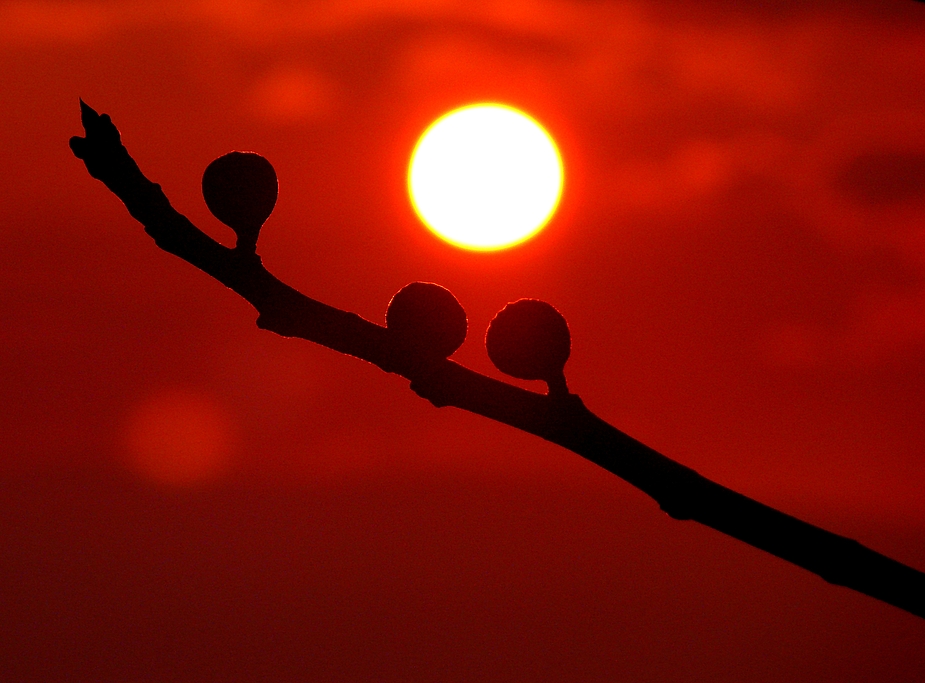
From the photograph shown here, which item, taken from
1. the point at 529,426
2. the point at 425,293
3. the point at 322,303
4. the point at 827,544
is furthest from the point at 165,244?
the point at 827,544

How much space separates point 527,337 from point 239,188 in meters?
0.55

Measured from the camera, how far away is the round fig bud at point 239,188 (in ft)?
5.88

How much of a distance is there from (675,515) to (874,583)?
278mm

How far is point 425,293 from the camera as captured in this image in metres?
1.76

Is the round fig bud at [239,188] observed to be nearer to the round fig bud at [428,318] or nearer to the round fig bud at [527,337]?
the round fig bud at [428,318]

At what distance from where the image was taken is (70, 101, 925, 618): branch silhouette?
1452 millimetres

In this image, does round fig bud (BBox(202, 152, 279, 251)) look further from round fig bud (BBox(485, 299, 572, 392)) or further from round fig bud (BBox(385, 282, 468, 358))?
round fig bud (BBox(485, 299, 572, 392))

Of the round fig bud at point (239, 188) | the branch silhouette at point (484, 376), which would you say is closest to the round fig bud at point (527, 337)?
the branch silhouette at point (484, 376)

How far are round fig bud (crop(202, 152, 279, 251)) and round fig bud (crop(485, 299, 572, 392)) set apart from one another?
0.44m

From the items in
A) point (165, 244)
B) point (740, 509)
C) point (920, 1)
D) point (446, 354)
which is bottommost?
point (165, 244)

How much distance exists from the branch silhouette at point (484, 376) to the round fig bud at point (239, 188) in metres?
0.03

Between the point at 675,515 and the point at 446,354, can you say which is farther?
the point at 446,354

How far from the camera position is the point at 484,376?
156cm

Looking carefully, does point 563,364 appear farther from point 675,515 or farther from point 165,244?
point 165,244
